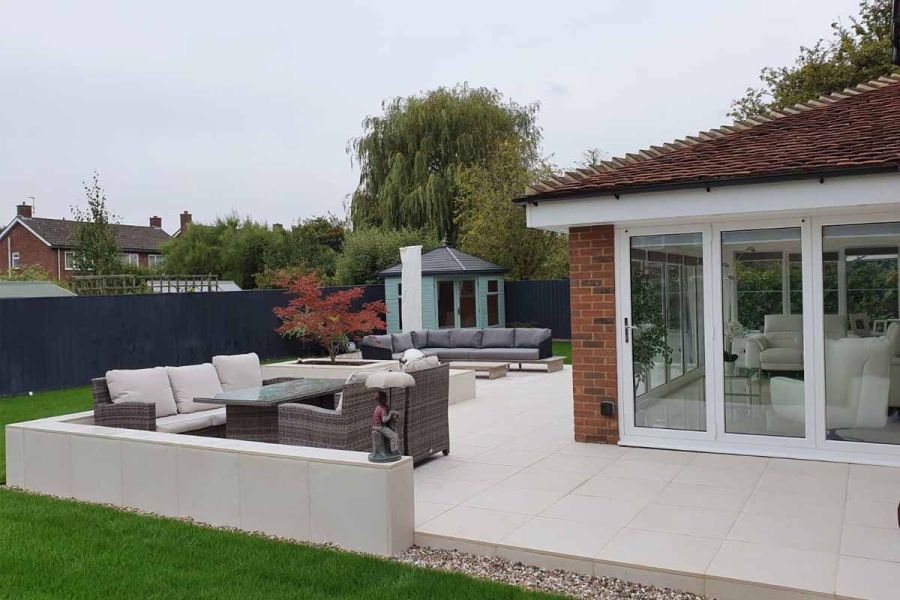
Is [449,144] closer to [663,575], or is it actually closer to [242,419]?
[242,419]

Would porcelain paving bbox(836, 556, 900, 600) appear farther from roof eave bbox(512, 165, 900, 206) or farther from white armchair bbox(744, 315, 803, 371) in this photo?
roof eave bbox(512, 165, 900, 206)

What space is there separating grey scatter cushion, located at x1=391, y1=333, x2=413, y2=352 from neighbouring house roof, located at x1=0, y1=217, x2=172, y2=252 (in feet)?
90.7

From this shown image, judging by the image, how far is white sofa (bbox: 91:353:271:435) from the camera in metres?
6.90

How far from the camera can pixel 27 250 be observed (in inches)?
1650

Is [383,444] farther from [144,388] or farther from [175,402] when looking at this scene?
[175,402]

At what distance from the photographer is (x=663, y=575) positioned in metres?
4.14

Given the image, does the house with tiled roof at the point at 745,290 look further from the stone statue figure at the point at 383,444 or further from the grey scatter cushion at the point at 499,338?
the grey scatter cushion at the point at 499,338

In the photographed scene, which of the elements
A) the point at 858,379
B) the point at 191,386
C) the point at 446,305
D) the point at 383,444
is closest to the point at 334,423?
the point at 383,444

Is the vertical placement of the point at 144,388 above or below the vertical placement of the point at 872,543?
above

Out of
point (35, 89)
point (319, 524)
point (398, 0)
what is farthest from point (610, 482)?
point (35, 89)

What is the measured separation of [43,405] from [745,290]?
10.7 m

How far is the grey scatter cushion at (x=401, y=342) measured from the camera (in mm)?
15484

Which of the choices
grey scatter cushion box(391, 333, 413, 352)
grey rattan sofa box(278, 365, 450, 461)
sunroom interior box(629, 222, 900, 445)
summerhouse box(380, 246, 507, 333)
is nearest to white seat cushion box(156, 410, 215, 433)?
grey rattan sofa box(278, 365, 450, 461)

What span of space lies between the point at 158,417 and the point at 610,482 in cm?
445
